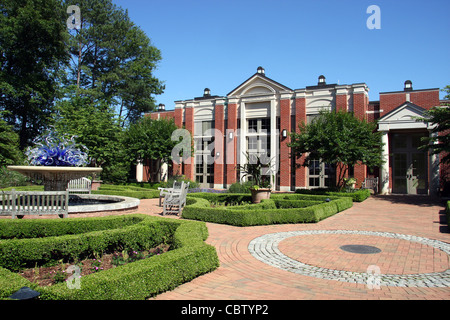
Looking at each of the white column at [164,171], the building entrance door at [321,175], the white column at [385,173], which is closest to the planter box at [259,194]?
the building entrance door at [321,175]

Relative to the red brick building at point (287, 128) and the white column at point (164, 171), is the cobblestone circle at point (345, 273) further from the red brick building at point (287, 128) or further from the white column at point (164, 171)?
the white column at point (164, 171)

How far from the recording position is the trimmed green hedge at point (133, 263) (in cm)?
324

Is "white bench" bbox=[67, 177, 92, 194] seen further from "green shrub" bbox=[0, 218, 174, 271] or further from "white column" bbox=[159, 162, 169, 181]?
"white column" bbox=[159, 162, 169, 181]

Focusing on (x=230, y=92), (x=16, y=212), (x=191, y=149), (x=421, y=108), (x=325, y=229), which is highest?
(x=230, y=92)

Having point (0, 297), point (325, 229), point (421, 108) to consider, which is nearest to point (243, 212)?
point (325, 229)

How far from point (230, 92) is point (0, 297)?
25.4 meters

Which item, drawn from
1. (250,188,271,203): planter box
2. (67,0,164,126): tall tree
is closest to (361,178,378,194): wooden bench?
(250,188,271,203): planter box

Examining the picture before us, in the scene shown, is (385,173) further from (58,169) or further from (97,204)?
→ (58,169)

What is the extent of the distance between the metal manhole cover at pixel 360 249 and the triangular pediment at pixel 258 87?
784 inches

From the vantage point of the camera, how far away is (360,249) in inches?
254

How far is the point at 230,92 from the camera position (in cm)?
2717

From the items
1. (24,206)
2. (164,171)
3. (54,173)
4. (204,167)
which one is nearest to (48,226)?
(24,206)

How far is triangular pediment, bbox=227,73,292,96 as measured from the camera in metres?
25.4
